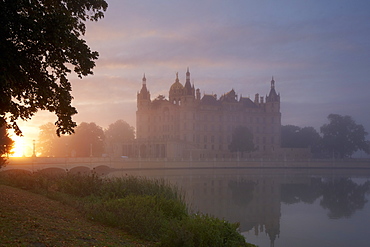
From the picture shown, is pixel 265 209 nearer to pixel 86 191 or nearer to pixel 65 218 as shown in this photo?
pixel 86 191

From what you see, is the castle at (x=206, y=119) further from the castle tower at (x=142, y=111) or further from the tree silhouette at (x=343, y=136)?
the tree silhouette at (x=343, y=136)

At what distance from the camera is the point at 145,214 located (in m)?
11.6

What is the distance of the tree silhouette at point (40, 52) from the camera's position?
351 inches

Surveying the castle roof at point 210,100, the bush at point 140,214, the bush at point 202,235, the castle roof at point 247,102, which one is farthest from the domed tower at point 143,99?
the bush at point 202,235

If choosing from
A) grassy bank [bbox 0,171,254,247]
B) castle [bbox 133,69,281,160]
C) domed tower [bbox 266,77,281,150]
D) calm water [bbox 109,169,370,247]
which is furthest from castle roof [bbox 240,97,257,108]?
grassy bank [bbox 0,171,254,247]

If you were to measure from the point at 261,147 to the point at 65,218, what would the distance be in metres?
96.5

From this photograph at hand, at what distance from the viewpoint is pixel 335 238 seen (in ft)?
63.9

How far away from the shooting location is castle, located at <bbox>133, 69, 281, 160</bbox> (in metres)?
95.9

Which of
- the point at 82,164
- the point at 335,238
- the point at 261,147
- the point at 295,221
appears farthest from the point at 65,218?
the point at 261,147

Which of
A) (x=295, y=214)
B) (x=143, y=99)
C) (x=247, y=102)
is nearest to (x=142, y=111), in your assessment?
(x=143, y=99)

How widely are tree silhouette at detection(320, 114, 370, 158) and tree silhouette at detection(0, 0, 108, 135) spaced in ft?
296

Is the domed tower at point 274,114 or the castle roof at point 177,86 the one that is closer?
the castle roof at point 177,86

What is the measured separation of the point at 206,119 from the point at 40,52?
9035cm

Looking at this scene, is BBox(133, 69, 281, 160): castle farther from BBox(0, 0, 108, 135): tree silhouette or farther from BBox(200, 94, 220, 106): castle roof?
BBox(0, 0, 108, 135): tree silhouette
